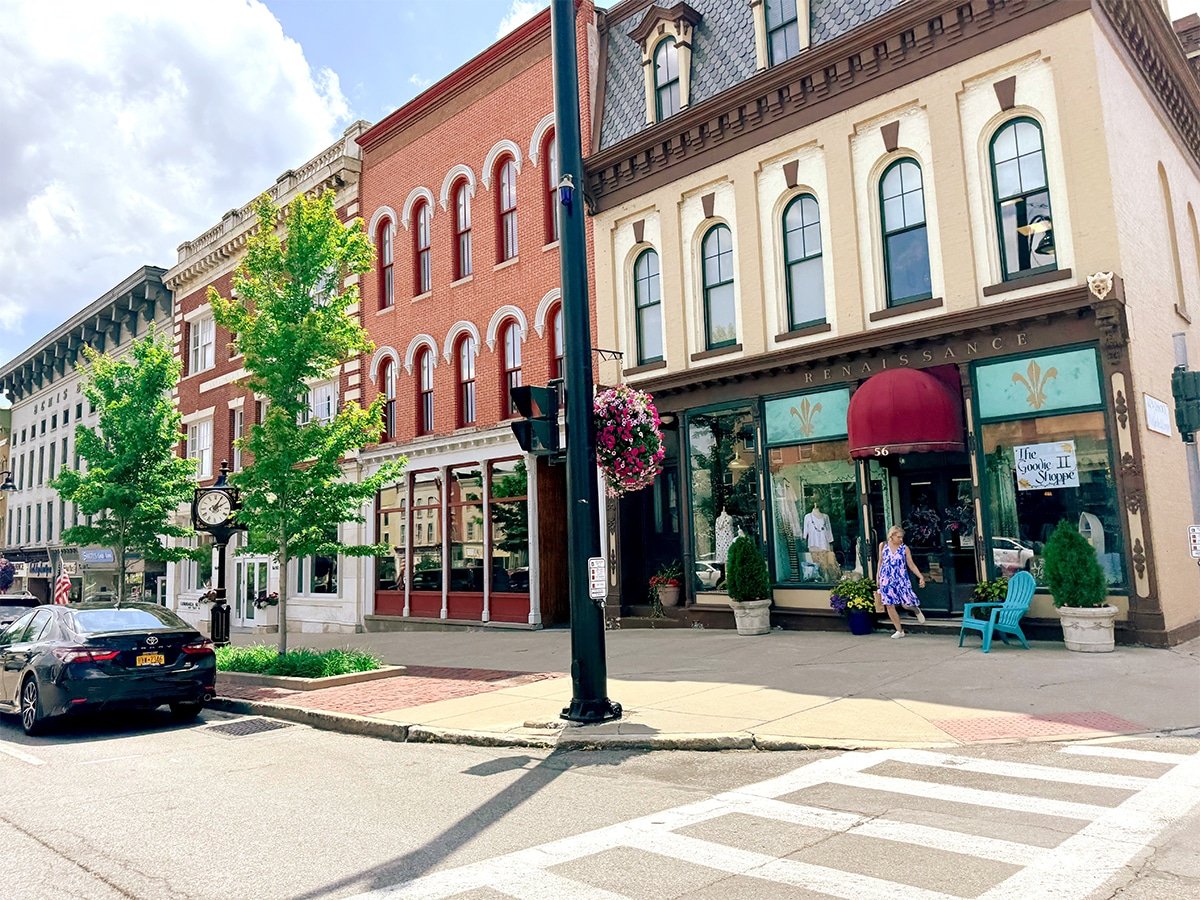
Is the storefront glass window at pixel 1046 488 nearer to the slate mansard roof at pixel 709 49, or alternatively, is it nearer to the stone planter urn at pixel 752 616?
the stone planter urn at pixel 752 616

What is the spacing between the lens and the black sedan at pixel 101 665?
988 cm

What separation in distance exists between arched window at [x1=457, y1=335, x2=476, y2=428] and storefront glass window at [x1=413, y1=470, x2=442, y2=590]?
1523mm

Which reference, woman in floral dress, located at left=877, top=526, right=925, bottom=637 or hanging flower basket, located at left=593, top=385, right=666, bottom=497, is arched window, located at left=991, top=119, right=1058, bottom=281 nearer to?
woman in floral dress, located at left=877, top=526, right=925, bottom=637

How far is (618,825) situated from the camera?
18.5ft

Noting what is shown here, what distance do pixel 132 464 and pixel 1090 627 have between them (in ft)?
67.5

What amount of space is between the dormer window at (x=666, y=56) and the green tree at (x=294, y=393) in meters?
6.59

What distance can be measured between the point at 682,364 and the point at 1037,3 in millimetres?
7786

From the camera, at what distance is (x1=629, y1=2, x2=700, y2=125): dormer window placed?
55.8ft

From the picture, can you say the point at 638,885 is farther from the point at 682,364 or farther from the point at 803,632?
the point at 682,364

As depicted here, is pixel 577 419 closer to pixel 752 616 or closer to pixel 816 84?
pixel 752 616

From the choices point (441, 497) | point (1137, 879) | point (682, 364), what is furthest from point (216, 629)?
point (1137, 879)

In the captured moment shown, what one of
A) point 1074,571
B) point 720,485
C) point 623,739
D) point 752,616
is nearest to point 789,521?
point 720,485

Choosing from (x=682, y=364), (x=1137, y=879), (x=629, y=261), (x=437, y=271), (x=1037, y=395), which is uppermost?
(x=437, y=271)

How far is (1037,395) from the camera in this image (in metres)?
12.4
